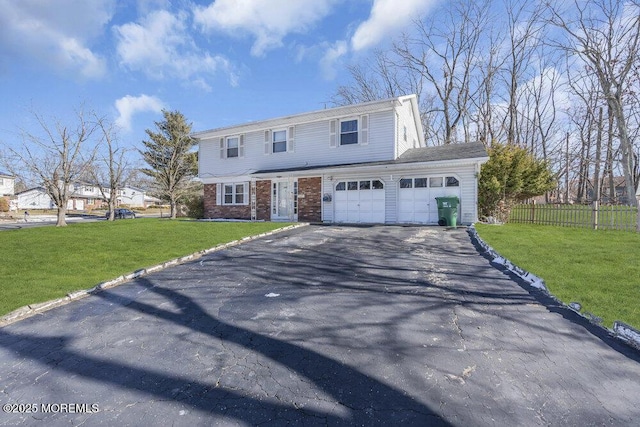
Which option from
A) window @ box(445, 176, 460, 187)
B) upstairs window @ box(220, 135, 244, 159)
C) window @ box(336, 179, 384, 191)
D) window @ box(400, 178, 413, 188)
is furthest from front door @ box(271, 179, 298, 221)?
window @ box(445, 176, 460, 187)

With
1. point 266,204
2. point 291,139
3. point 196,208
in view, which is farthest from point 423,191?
point 196,208

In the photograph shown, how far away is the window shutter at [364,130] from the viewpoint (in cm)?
1516

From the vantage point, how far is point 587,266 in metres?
5.99

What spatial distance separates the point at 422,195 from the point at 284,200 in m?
7.41

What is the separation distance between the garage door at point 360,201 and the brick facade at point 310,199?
99cm

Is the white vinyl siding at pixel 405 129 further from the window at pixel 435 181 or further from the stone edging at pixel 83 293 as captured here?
the stone edging at pixel 83 293

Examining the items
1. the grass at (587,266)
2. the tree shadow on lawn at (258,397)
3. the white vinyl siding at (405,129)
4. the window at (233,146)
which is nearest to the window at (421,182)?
the white vinyl siding at (405,129)

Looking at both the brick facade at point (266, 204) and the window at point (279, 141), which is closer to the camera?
the brick facade at point (266, 204)

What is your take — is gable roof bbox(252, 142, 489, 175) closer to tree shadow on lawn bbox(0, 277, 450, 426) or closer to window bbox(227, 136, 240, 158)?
window bbox(227, 136, 240, 158)

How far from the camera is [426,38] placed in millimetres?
27531

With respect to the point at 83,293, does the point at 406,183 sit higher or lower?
higher

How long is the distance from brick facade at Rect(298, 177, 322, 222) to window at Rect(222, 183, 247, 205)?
13.5 ft

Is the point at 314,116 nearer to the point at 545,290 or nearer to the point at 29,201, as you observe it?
the point at 545,290

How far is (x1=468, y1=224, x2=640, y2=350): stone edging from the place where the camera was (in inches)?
124
